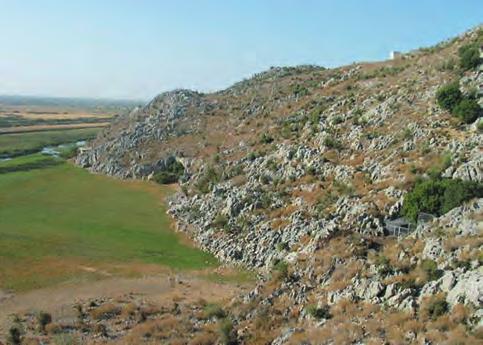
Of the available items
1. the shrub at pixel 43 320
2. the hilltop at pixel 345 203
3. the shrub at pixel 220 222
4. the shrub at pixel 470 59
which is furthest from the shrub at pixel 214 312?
the shrub at pixel 470 59

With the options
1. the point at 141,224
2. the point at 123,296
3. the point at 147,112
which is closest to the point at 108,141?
the point at 147,112

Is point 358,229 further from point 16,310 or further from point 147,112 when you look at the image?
point 147,112

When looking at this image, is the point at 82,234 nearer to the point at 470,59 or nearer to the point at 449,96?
the point at 449,96

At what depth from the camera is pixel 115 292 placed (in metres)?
44.2

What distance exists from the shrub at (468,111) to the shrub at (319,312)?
29.5 m

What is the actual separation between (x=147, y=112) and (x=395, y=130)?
78.4 m

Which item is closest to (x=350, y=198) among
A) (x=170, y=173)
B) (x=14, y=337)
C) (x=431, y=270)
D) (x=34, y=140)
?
(x=431, y=270)

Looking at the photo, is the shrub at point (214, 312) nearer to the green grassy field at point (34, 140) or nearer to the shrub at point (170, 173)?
the shrub at point (170, 173)

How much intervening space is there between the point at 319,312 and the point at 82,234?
34.9 metres

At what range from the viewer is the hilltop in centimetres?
3131

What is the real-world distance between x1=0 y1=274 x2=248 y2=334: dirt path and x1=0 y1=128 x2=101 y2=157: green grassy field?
309ft

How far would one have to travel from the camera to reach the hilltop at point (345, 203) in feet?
103

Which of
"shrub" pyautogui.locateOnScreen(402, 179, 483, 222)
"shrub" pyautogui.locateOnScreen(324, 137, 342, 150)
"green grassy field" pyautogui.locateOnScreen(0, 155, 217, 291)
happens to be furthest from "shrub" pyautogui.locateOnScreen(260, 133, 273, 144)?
"shrub" pyautogui.locateOnScreen(402, 179, 483, 222)

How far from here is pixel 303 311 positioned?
1369 inches
